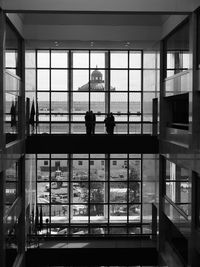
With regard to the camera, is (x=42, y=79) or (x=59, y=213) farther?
(x=59, y=213)

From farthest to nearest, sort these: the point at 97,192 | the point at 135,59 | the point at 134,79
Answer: the point at 97,192 → the point at 134,79 → the point at 135,59

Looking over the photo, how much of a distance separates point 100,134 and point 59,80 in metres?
11.0

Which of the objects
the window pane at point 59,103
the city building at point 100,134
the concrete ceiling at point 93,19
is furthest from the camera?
the window pane at point 59,103

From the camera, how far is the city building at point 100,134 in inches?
923

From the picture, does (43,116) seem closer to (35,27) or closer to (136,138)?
(35,27)

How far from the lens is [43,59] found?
37.6 m

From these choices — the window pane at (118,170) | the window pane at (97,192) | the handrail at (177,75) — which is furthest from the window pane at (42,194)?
the handrail at (177,75)

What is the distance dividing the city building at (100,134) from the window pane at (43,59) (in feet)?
0.23

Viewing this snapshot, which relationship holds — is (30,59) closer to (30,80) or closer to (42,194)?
(30,80)

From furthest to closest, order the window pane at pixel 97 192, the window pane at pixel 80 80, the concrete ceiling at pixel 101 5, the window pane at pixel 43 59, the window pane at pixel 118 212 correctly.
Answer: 1. the window pane at pixel 97 192
2. the window pane at pixel 80 80
3. the window pane at pixel 118 212
4. the window pane at pixel 43 59
5. the concrete ceiling at pixel 101 5

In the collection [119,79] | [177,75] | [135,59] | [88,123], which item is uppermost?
[135,59]

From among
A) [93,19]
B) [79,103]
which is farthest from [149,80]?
[93,19]

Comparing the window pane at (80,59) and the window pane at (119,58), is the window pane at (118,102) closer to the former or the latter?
the window pane at (119,58)

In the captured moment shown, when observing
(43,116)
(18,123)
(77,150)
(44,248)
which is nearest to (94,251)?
(44,248)
